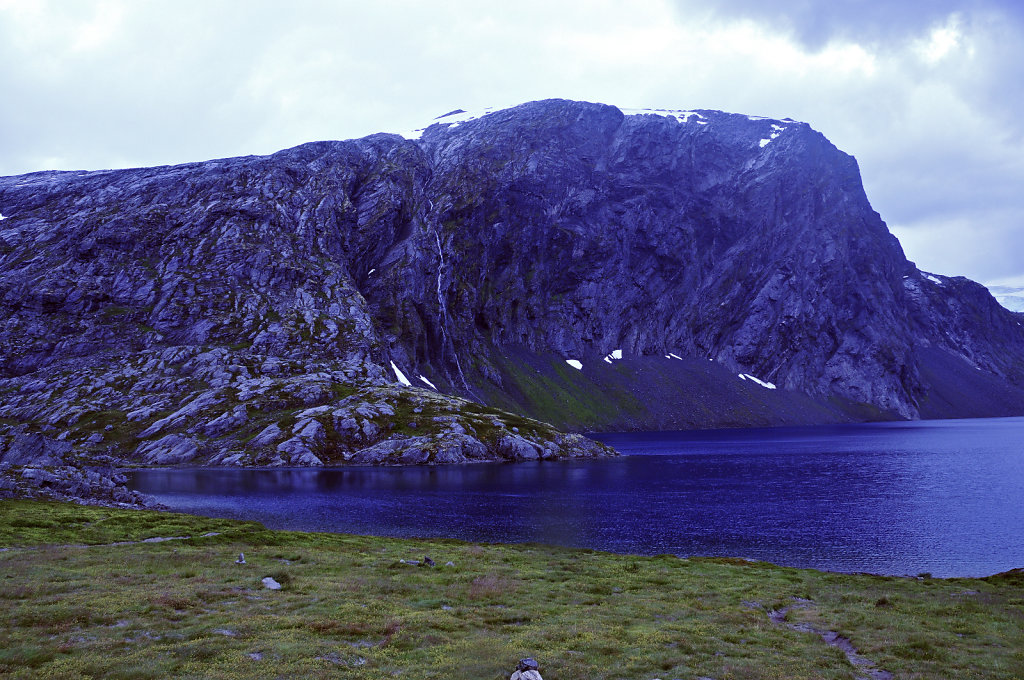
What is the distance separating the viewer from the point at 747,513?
80.4m

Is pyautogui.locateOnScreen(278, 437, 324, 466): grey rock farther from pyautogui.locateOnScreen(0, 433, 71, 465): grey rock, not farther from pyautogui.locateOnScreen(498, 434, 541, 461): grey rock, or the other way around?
pyautogui.locateOnScreen(498, 434, 541, 461): grey rock

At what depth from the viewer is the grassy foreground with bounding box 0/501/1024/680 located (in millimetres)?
21859

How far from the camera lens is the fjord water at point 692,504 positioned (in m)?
62.2

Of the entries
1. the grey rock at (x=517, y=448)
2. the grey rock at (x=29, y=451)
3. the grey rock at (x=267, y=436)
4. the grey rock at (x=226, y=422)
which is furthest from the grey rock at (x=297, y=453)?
the grey rock at (x=517, y=448)

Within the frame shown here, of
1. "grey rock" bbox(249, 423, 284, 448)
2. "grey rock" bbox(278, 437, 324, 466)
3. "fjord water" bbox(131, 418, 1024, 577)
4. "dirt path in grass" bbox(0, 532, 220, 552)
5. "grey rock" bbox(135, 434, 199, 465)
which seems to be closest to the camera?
"dirt path in grass" bbox(0, 532, 220, 552)

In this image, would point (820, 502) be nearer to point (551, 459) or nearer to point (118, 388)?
point (551, 459)

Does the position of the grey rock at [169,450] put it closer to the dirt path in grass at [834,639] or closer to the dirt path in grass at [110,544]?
the dirt path in grass at [110,544]

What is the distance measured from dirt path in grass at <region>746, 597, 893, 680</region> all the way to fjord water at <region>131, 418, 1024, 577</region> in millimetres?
23679

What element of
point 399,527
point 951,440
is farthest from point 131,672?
point 951,440

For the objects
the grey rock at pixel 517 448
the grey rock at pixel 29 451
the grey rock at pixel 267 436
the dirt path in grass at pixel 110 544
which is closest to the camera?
the dirt path in grass at pixel 110 544

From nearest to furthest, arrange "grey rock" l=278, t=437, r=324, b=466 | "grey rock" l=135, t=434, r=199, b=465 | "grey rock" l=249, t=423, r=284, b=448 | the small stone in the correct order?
the small stone
"grey rock" l=135, t=434, r=199, b=465
"grey rock" l=278, t=437, r=324, b=466
"grey rock" l=249, t=423, r=284, b=448

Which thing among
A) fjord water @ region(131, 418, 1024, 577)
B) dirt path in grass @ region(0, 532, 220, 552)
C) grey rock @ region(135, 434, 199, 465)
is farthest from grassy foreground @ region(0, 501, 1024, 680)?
grey rock @ region(135, 434, 199, 465)

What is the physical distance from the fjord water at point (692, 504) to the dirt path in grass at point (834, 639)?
2368 centimetres

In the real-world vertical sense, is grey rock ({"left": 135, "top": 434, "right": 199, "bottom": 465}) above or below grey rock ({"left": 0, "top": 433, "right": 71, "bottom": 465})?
below
